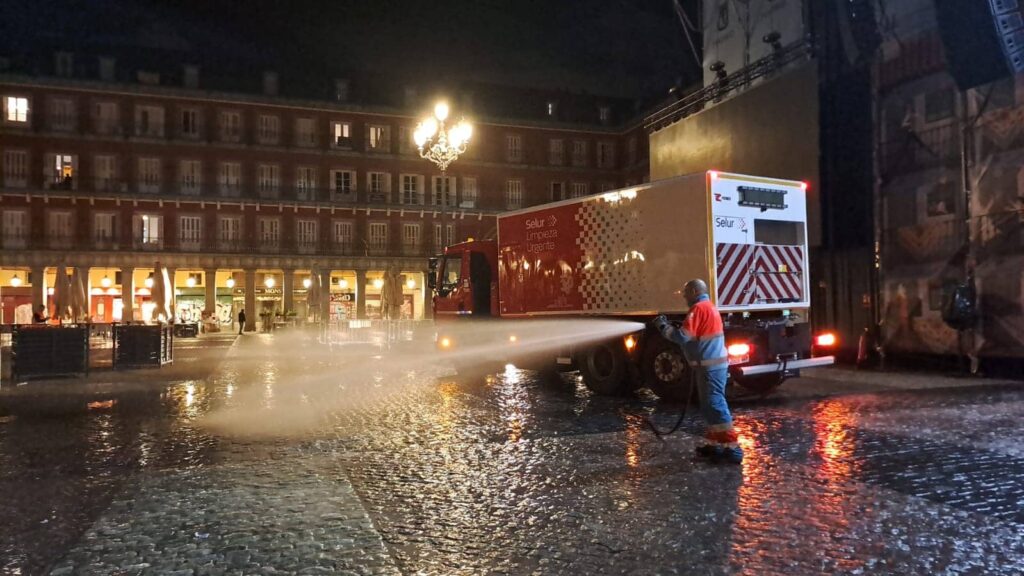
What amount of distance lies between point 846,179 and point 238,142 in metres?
38.0

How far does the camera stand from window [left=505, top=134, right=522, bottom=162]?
4853 cm

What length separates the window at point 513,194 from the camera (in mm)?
48594

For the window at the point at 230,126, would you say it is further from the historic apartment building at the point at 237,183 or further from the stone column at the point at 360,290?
the stone column at the point at 360,290

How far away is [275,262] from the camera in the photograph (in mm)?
44062

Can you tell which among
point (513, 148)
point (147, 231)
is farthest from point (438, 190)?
point (147, 231)

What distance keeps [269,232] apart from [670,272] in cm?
3923

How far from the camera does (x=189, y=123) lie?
42531 mm

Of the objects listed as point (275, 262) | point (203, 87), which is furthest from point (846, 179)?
point (203, 87)

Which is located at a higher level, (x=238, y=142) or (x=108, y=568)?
(x=238, y=142)

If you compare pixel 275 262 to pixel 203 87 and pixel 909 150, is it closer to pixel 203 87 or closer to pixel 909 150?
pixel 203 87

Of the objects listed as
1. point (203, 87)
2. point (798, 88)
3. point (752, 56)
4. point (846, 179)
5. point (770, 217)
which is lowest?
point (770, 217)

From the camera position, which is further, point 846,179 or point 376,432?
point 846,179

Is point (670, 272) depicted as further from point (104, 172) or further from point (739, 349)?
point (104, 172)

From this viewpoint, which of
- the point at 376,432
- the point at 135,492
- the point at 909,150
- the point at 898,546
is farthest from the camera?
the point at 909,150
